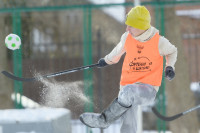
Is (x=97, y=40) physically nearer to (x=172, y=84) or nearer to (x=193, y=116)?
(x=172, y=84)

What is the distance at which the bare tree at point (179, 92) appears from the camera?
7.14 metres

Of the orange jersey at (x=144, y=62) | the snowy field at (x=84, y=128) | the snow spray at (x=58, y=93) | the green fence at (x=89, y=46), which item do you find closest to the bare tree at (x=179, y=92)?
the green fence at (x=89, y=46)

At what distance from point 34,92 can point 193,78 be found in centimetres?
255

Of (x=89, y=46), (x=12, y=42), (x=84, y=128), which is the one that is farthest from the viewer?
(x=84, y=128)

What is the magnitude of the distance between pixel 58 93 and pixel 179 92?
2183mm

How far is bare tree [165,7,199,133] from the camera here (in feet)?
23.4

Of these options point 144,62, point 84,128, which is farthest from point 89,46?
point 144,62

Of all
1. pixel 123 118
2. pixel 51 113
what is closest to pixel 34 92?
pixel 51 113

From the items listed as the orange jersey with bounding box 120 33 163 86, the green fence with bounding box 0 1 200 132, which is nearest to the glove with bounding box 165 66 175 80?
the orange jersey with bounding box 120 33 163 86

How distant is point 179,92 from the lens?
24.0 ft

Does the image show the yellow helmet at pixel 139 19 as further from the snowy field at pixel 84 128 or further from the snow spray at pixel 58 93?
the snowy field at pixel 84 128

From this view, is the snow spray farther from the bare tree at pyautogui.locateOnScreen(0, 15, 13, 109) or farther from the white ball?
the bare tree at pyautogui.locateOnScreen(0, 15, 13, 109)

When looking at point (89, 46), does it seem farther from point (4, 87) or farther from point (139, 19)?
point (139, 19)

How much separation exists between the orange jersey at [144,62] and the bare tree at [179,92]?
242 cm
